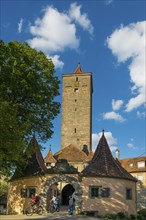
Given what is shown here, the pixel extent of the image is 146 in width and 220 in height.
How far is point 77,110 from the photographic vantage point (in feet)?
195

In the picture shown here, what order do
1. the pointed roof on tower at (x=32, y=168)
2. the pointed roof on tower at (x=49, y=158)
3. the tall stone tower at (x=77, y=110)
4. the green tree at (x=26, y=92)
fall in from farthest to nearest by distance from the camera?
1. the tall stone tower at (x=77, y=110)
2. the pointed roof on tower at (x=49, y=158)
3. the pointed roof on tower at (x=32, y=168)
4. the green tree at (x=26, y=92)

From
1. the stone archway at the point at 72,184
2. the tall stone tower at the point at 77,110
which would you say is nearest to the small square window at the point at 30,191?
the stone archway at the point at 72,184

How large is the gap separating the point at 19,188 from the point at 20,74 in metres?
12.3

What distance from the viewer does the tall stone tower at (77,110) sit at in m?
57.1

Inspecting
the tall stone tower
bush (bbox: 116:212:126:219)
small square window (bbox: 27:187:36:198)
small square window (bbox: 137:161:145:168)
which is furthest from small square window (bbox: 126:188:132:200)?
the tall stone tower

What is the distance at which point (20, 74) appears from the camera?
25.7 meters

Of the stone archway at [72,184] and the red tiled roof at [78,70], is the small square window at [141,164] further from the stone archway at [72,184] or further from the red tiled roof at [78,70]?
the stone archway at [72,184]

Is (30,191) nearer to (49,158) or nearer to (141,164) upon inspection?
(49,158)

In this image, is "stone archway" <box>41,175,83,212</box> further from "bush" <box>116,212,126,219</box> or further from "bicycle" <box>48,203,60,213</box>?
"bush" <box>116,212,126,219</box>

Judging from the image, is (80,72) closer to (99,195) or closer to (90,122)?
(90,122)

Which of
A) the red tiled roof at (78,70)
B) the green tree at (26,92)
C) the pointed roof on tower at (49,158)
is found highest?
the red tiled roof at (78,70)

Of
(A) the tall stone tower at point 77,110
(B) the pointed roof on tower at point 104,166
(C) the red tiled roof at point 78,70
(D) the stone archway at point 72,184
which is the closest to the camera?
(D) the stone archway at point 72,184

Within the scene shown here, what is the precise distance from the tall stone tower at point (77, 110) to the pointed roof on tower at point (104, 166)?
885 inches

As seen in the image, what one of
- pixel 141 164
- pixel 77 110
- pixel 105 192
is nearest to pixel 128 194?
pixel 105 192
